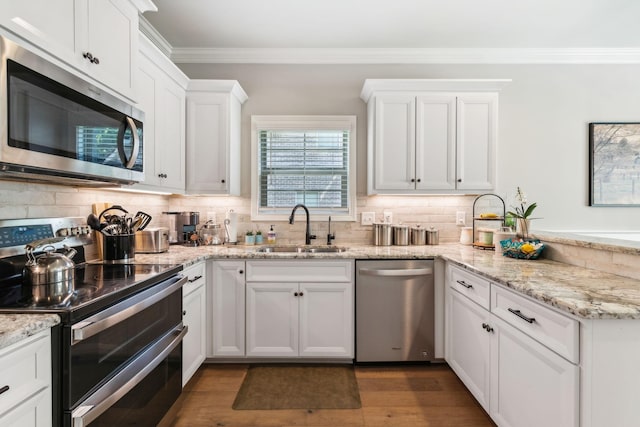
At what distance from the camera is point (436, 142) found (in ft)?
9.41

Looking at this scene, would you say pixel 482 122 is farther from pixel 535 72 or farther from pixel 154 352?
pixel 154 352

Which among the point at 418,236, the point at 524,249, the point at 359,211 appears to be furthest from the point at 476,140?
the point at 359,211

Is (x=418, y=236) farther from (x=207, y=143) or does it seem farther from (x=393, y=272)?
(x=207, y=143)

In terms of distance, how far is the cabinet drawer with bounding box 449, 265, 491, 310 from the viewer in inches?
73.1

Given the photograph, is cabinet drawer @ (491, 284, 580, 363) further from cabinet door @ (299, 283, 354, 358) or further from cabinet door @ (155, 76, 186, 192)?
cabinet door @ (155, 76, 186, 192)

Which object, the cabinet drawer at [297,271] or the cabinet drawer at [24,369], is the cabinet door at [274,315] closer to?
the cabinet drawer at [297,271]

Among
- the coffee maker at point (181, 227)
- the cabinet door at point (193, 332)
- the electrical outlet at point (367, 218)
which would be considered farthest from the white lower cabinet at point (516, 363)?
the coffee maker at point (181, 227)

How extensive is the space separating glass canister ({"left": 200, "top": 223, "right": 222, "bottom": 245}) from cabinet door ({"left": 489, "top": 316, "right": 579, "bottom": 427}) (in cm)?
223

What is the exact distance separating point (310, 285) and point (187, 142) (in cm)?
157

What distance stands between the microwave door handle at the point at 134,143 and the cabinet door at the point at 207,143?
1.01 meters

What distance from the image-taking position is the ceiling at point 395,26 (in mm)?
2463

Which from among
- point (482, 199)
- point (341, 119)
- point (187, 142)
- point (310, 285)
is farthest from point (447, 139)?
point (187, 142)

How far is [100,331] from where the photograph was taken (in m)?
1.20

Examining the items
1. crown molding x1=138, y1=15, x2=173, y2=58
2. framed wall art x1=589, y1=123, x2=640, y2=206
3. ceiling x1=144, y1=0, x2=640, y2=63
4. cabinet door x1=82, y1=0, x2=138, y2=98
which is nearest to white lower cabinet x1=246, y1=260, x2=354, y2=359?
cabinet door x1=82, y1=0, x2=138, y2=98
